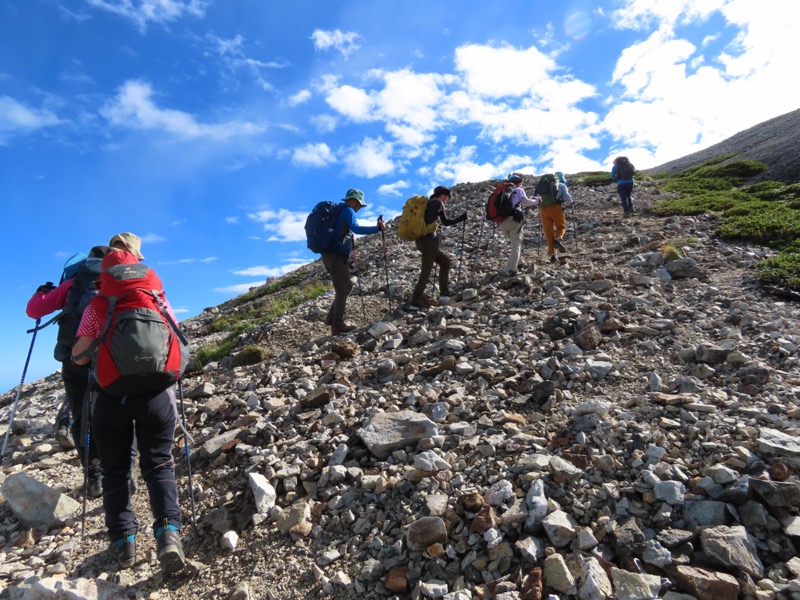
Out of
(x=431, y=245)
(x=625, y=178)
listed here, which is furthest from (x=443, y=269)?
(x=625, y=178)

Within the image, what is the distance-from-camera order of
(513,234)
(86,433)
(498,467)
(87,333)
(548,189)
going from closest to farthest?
(87,333) < (498,467) < (86,433) < (513,234) < (548,189)

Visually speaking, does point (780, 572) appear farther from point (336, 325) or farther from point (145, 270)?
point (336, 325)

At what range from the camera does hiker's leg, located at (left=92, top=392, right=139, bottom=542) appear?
13.8 ft

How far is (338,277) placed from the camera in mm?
9883

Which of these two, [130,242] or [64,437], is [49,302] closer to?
[130,242]

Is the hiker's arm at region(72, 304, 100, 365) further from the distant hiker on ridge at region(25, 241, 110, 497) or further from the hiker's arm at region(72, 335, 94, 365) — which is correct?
the distant hiker on ridge at region(25, 241, 110, 497)

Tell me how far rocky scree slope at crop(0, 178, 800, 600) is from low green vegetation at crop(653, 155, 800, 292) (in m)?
0.81

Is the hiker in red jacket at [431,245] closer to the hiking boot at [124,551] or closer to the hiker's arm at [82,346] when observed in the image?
the hiker's arm at [82,346]

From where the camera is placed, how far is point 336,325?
10523 mm

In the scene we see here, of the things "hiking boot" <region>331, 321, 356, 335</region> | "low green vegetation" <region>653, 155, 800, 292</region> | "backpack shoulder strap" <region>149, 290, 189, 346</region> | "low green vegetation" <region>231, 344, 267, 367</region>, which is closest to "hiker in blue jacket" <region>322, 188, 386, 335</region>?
"hiking boot" <region>331, 321, 356, 335</region>

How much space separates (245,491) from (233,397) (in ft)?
9.67

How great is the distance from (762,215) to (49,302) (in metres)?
18.4

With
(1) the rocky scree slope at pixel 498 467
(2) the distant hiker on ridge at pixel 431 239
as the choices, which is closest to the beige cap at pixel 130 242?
(1) the rocky scree slope at pixel 498 467

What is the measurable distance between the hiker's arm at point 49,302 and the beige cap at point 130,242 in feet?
4.54
